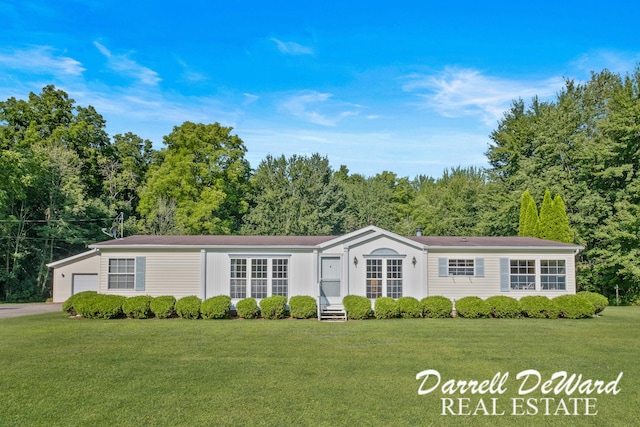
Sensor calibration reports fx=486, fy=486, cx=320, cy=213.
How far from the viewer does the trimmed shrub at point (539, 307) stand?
1803cm

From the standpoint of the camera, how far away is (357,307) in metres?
17.9

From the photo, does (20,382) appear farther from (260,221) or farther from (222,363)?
(260,221)

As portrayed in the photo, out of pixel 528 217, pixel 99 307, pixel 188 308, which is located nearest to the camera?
pixel 99 307

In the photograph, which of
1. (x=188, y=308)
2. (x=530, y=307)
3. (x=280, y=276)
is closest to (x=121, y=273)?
(x=188, y=308)

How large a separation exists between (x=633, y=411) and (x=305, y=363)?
19.2ft

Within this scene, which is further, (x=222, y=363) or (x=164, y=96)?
(x=164, y=96)

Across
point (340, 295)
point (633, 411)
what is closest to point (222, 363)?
point (633, 411)

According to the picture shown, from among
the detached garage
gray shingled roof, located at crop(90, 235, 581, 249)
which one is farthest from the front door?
the detached garage

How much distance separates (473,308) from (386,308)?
327 cm

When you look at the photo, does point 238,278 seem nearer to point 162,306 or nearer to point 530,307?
point 162,306

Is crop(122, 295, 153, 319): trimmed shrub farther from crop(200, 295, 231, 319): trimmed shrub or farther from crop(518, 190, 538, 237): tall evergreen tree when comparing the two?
crop(518, 190, 538, 237): tall evergreen tree

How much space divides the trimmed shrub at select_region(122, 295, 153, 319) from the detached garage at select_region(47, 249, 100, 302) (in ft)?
32.7

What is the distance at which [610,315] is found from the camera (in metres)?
19.5

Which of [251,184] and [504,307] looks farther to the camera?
[251,184]
